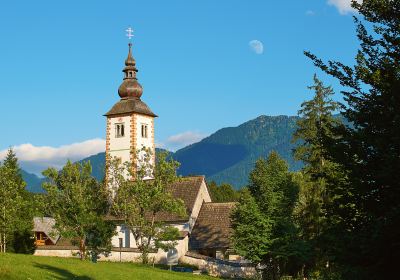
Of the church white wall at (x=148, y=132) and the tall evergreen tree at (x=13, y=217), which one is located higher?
the church white wall at (x=148, y=132)

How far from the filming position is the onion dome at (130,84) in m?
68.8

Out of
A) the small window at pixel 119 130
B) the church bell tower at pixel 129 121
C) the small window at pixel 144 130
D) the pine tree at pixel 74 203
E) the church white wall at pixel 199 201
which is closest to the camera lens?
the pine tree at pixel 74 203

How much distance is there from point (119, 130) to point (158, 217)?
46.7ft

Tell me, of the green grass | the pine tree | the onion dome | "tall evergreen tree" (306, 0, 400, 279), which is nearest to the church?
the onion dome

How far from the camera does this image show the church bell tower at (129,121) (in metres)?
66.3

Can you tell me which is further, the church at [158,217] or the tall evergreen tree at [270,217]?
the church at [158,217]

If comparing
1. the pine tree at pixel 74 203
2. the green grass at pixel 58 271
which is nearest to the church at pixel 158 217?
the pine tree at pixel 74 203

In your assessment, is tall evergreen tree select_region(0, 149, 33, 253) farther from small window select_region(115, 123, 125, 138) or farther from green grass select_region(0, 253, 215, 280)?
green grass select_region(0, 253, 215, 280)

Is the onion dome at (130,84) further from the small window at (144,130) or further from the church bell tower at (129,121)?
the small window at (144,130)

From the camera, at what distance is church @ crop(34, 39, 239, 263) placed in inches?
2178

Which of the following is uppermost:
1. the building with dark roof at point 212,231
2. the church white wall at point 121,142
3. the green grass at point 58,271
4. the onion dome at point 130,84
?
the onion dome at point 130,84

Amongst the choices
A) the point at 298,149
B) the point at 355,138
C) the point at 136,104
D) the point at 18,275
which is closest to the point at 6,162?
the point at 136,104

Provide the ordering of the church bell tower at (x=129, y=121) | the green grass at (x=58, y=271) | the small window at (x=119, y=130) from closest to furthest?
the green grass at (x=58, y=271) → the church bell tower at (x=129, y=121) → the small window at (x=119, y=130)

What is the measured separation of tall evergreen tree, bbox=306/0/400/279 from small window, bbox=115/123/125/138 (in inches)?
2149
